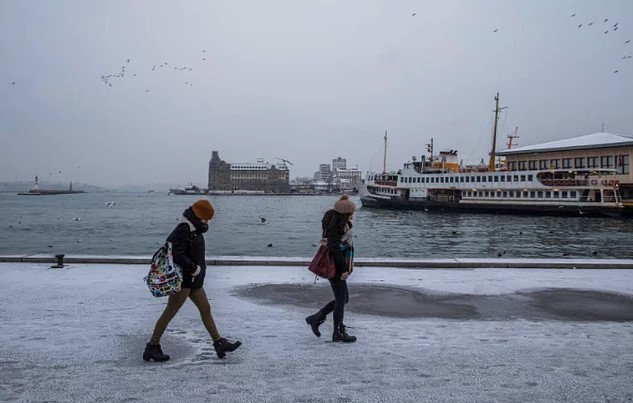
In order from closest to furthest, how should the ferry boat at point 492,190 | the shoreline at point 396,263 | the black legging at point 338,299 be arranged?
the black legging at point 338,299 < the shoreline at point 396,263 < the ferry boat at point 492,190

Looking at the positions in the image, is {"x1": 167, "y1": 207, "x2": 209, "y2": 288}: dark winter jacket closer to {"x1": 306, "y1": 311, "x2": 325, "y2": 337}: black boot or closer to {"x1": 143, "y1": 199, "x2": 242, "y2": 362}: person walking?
{"x1": 143, "y1": 199, "x2": 242, "y2": 362}: person walking

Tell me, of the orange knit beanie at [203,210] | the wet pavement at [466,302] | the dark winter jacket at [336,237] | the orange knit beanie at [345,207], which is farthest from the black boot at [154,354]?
the wet pavement at [466,302]

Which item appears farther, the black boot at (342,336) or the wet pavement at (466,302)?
the wet pavement at (466,302)

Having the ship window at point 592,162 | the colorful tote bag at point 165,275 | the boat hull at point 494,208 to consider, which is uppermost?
the ship window at point 592,162

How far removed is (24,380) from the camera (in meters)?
3.99

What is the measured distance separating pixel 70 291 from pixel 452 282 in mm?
5764

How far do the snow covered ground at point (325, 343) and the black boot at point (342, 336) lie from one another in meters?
0.08

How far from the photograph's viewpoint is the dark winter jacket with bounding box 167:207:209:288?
4.48m

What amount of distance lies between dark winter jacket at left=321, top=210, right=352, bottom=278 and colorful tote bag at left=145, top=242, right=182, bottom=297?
1489mm

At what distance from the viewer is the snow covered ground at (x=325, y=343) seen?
12.8ft

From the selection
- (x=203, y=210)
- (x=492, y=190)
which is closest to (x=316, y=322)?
(x=203, y=210)

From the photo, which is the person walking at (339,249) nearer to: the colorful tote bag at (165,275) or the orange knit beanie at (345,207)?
the orange knit beanie at (345,207)

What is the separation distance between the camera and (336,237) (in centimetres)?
521

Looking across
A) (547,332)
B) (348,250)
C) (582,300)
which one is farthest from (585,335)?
(348,250)
